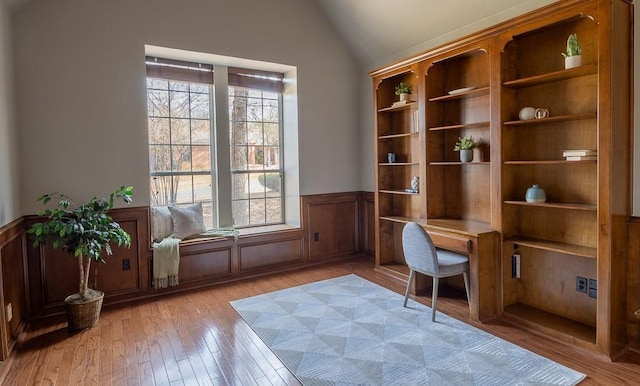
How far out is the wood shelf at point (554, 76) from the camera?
2.54 m

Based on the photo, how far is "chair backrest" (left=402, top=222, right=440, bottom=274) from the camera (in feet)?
9.93

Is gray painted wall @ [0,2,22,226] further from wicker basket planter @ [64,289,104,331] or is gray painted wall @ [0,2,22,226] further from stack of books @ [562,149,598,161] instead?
stack of books @ [562,149,598,161]

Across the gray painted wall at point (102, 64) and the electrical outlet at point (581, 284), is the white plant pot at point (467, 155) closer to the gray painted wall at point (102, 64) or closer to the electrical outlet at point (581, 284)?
the electrical outlet at point (581, 284)

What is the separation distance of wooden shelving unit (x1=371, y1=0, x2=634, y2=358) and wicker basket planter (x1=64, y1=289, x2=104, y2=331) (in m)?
2.94

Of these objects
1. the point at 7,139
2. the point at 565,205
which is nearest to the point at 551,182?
the point at 565,205

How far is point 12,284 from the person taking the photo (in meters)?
2.79

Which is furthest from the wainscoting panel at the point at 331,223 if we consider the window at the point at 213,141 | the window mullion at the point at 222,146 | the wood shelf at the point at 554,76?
the wood shelf at the point at 554,76

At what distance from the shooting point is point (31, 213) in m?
3.20

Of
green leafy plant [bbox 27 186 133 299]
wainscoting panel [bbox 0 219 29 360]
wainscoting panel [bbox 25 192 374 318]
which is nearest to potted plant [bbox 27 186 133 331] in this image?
green leafy plant [bbox 27 186 133 299]

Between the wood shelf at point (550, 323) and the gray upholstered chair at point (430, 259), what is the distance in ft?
1.44

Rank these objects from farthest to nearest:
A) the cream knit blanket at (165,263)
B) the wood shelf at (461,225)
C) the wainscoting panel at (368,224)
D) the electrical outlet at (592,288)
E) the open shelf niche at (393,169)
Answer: the wainscoting panel at (368,224) < the open shelf niche at (393,169) < the cream knit blanket at (165,263) < the wood shelf at (461,225) < the electrical outlet at (592,288)

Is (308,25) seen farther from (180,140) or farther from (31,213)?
(31,213)

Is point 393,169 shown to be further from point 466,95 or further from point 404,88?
point 466,95

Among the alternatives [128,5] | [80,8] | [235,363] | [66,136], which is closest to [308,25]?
[128,5]
